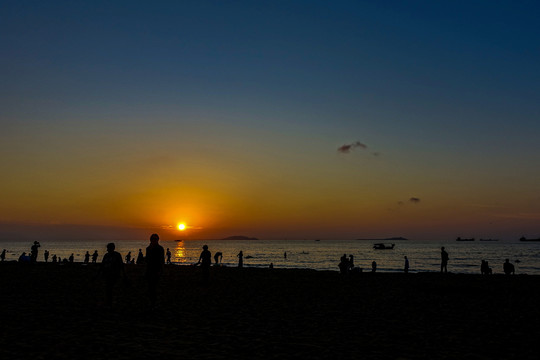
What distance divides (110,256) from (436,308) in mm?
11140

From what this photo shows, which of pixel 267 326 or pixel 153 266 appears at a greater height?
pixel 153 266

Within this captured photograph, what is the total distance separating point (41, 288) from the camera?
20078 mm

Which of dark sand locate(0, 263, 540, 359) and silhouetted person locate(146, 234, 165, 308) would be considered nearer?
dark sand locate(0, 263, 540, 359)

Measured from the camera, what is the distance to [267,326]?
11.2 metres

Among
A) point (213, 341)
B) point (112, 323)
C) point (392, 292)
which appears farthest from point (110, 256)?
point (392, 292)

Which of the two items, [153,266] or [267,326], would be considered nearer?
[267,326]

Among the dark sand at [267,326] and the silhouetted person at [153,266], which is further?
the silhouetted person at [153,266]

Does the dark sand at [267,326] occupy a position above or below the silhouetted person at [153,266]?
below

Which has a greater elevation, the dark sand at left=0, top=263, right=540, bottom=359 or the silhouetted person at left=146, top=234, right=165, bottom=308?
the silhouetted person at left=146, top=234, right=165, bottom=308

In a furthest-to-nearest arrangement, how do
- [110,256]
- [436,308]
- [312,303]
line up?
1. [312,303]
2. [436,308]
3. [110,256]

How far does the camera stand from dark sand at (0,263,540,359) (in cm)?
827

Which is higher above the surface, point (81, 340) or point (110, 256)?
point (110, 256)

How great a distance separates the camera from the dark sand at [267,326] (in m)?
8.27

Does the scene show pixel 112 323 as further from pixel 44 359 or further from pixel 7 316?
pixel 44 359
